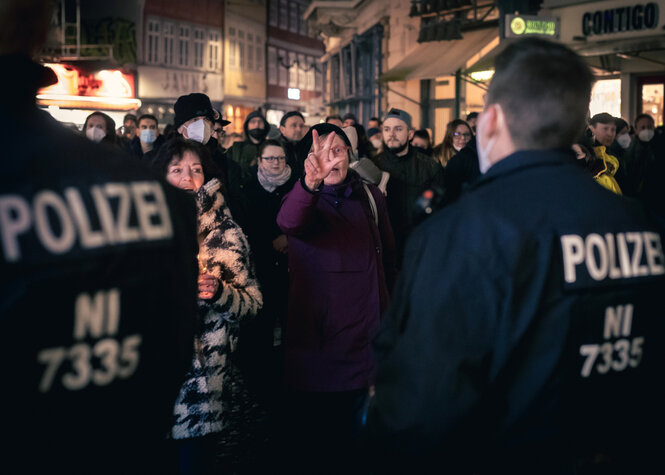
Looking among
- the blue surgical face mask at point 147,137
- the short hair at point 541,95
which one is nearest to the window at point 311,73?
the blue surgical face mask at point 147,137

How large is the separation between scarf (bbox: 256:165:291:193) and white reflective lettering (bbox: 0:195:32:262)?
531 cm

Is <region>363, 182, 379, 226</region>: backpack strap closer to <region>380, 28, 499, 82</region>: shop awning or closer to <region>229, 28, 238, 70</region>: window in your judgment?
<region>380, 28, 499, 82</region>: shop awning

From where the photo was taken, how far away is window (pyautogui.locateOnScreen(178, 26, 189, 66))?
42906mm

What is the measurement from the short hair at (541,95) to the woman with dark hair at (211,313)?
209 centimetres

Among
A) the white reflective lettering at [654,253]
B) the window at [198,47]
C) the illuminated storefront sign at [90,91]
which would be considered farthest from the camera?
the window at [198,47]

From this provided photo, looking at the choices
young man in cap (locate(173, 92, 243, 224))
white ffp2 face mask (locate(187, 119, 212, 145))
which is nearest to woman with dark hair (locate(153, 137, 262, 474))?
young man in cap (locate(173, 92, 243, 224))

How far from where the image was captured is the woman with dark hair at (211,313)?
4.13 metres

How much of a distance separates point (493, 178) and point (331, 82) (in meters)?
36.5

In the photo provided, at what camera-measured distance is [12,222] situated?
182 cm

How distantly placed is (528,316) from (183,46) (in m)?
43.1

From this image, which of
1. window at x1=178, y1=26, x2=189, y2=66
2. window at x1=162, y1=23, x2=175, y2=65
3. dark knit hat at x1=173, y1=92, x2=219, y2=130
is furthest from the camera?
window at x1=178, y1=26, x2=189, y2=66

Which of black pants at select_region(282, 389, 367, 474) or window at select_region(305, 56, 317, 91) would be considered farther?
window at select_region(305, 56, 317, 91)

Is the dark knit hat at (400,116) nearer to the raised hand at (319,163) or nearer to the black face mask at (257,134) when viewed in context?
the black face mask at (257,134)

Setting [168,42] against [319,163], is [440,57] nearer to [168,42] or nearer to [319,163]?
[319,163]
